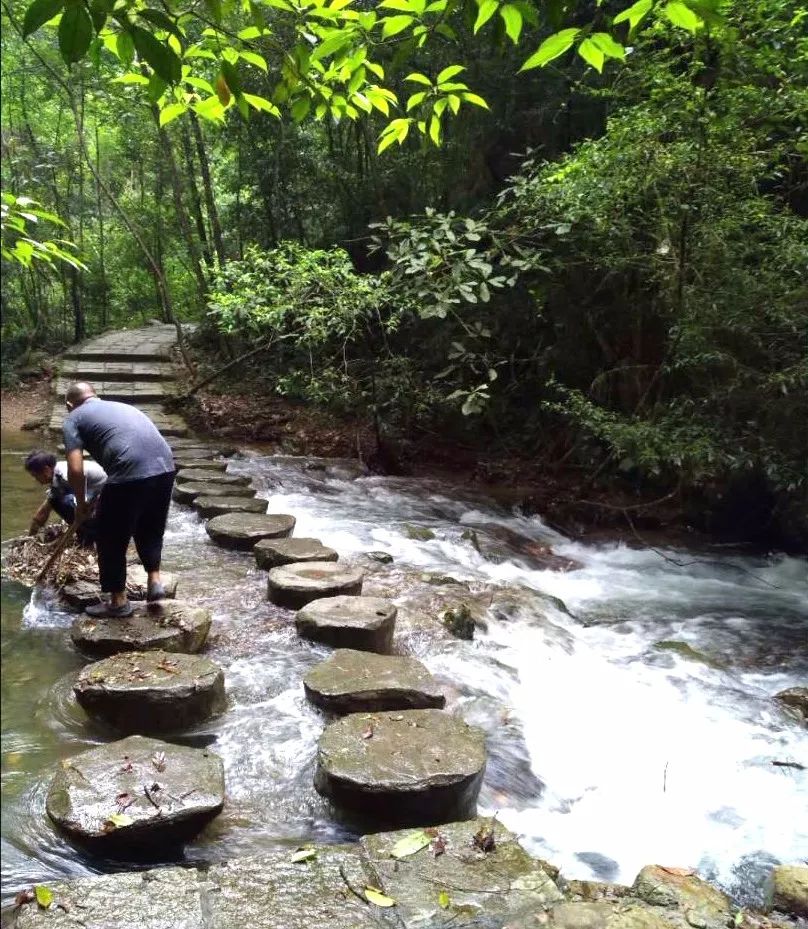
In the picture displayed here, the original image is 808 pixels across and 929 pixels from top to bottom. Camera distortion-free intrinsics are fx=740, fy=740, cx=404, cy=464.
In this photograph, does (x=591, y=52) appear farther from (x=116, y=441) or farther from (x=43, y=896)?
(x=116, y=441)

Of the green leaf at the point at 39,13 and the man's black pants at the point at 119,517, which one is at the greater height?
the green leaf at the point at 39,13

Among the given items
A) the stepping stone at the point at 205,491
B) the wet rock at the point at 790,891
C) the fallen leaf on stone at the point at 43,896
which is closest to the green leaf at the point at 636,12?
the fallen leaf on stone at the point at 43,896

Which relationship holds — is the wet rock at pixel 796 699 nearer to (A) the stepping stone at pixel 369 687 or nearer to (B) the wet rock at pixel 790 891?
(B) the wet rock at pixel 790 891

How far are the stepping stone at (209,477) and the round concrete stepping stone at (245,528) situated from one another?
1.50 m

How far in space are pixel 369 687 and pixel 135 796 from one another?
4.24ft

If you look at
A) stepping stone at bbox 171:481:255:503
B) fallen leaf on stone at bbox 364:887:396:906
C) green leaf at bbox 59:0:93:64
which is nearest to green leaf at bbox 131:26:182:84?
green leaf at bbox 59:0:93:64

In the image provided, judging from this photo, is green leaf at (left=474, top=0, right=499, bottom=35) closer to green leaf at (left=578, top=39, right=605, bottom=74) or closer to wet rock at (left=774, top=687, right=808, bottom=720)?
green leaf at (left=578, top=39, right=605, bottom=74)

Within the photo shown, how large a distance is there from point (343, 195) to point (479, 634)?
417 inches

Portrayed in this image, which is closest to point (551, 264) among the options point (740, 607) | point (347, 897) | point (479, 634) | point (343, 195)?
point (740, 607)

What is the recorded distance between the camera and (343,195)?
1373 centimetres

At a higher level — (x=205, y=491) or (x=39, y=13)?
(x=39, y=13)

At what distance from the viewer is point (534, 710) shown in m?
4.43

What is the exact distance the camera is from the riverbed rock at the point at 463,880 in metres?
2.47

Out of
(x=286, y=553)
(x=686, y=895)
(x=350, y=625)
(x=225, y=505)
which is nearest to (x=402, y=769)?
(x=686, y=895)
